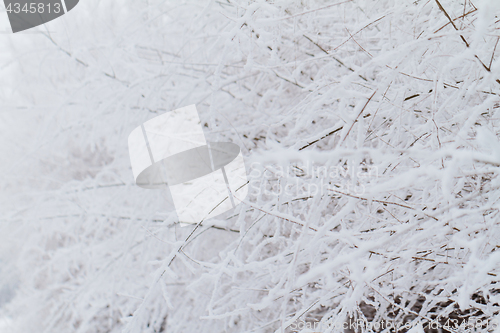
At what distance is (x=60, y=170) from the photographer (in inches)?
183

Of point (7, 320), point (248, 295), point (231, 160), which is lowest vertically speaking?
point (7, 320)

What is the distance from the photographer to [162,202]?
6.63ft

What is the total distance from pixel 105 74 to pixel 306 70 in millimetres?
1164

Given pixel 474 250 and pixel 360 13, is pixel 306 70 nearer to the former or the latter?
pixel 360 13

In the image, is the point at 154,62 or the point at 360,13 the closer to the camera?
the point at 360,13

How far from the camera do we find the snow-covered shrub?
2.16 ft

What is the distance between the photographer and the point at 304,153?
471 millimetres

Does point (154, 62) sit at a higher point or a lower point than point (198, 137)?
higher

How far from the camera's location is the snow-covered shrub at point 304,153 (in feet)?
2.16

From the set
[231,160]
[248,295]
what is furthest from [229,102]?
[248,295]

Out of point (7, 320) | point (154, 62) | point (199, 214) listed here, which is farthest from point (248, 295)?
point (7, 320)

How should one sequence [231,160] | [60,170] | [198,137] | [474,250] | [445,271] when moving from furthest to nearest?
[60,170], [198,137], [231,160], [445,271], [474,250]

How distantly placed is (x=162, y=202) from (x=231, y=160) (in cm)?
77

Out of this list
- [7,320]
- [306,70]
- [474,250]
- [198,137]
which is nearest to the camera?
[474,250]
